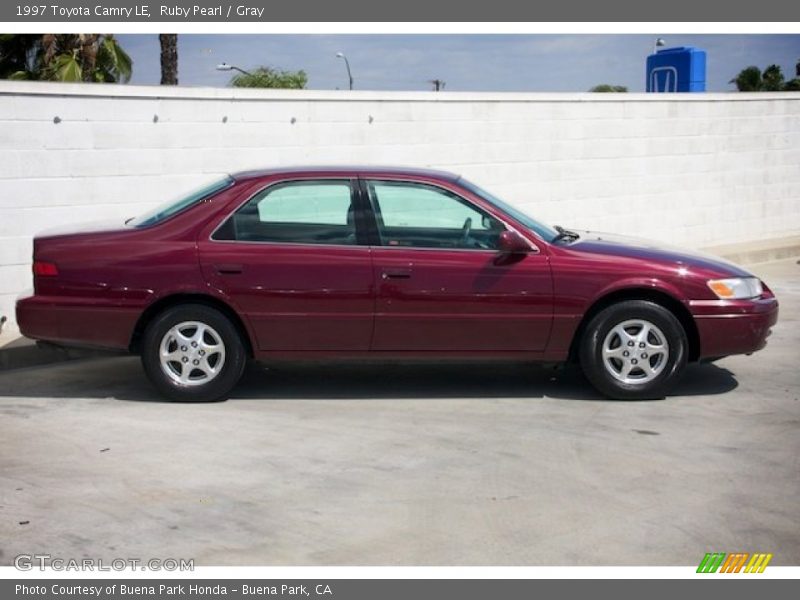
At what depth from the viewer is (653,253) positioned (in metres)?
7.34

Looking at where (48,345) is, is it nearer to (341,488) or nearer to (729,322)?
A: (341,488)

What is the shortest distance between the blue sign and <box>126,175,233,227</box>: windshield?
10.7 metres

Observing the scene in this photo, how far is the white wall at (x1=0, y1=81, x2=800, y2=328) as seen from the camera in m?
9.41

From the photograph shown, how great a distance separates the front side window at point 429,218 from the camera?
7184mm

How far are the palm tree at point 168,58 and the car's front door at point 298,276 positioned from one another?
1297 centimetres

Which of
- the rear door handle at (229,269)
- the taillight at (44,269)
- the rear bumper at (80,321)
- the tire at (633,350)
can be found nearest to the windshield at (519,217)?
the tire at (633,350)

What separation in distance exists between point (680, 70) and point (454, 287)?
1069 cm

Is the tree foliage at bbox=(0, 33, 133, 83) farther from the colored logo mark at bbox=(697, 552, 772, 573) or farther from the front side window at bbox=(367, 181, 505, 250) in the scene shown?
the colored logo mark at bbox=(697, 552, 772, 573)

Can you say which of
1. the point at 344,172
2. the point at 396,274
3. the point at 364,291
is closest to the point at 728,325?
the point at 396,274

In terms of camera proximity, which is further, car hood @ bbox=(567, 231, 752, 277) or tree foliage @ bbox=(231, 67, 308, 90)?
tree foliage @ bbox=(231, 67, 308, 90)

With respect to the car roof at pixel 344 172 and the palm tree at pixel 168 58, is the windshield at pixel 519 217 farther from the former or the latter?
the palm tree at pixel 168 58

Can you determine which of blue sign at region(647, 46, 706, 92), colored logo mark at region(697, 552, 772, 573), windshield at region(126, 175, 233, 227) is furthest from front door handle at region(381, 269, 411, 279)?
blue sign at region(647, 46, 706, 92)

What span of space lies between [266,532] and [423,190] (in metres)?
3.11

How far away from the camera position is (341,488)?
548 cm
